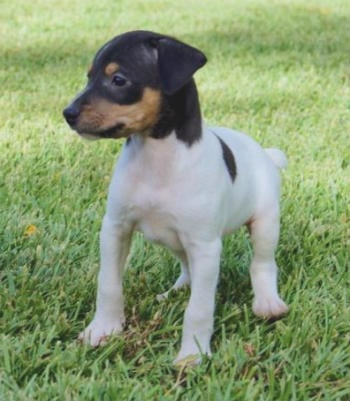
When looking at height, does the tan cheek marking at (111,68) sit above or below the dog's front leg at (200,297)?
above

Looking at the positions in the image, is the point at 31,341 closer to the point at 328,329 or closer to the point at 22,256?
the point at 22,256

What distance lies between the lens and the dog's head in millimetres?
2947

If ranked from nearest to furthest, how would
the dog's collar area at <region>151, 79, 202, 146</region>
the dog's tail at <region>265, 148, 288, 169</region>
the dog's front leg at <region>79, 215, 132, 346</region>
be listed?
the dog's collar area at <region>151, 79, 202, 146</region>
the dog's front leg at <region>79, 215, 132, 346</region>
the dog's tail at <region>265, 148, 288, 169</region>

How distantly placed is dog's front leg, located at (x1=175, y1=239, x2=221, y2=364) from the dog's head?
20.0 inches

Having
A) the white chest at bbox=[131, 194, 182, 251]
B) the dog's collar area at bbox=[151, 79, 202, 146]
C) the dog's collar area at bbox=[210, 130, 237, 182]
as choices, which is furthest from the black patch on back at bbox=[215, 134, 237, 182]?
the white chest at bbox=[131, 194, 182, 251]

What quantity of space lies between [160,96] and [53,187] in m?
1.91

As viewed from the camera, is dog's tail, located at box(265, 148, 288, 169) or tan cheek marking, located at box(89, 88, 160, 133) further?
dog's tail, located at box(265, 148, 288, 169)

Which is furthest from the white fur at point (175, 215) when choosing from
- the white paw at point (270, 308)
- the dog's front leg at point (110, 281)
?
the white paw at point (270, 308)

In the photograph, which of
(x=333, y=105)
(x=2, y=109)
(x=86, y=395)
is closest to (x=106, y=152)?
(x=2, y=109)

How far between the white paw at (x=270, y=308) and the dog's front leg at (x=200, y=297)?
37 cm

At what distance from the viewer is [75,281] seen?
3.65 meters

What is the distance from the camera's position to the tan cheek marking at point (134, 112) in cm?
295

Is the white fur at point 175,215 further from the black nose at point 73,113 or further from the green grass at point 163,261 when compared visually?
the black nose at point 73,113

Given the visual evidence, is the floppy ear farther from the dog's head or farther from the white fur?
the white fur
